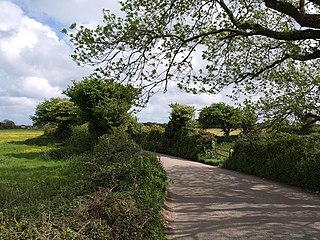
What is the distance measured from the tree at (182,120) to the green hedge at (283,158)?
8.53m

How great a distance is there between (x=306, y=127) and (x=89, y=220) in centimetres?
1430

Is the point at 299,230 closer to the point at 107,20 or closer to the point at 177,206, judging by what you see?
the point at 177,206

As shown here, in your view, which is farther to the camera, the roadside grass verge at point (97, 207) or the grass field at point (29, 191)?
the grass field at point (29, 191)

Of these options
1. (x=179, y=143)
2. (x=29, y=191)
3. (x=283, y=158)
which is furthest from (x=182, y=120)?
(x=29, y=191)

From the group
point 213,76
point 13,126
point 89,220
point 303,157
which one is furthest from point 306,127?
point 13,126

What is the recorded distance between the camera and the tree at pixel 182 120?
2947 cm

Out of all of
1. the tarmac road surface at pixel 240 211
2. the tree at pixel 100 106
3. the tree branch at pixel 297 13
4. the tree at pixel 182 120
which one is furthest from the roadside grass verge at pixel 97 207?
the tree at pixel 182 120

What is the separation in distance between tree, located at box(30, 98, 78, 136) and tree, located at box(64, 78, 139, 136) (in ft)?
40.2

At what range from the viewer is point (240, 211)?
32.8 ft

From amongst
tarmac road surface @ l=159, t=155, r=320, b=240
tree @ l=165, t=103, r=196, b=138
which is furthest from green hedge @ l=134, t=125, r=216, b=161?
tarmac road surface @ l=159, t=155, r=320, b=240

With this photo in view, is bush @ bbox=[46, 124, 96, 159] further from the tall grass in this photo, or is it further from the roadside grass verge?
the roadside grass verge

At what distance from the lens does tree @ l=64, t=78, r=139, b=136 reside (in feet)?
70.8

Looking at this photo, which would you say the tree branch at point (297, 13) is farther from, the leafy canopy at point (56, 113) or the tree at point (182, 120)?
the leafy canopy at point (56, 113)

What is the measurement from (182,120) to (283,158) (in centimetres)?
1391
